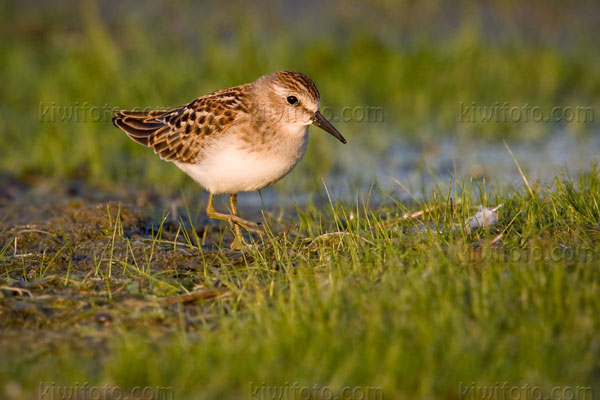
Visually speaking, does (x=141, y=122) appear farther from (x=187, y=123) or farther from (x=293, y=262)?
(x=293, y=262)

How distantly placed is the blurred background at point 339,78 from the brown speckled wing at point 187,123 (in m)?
1.48

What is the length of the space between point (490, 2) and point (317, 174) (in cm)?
766

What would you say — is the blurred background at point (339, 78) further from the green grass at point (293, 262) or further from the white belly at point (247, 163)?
the white belly at point (247, 163)

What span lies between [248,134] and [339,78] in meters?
5.80

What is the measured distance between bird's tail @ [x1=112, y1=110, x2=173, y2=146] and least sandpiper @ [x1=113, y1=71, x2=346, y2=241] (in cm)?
49

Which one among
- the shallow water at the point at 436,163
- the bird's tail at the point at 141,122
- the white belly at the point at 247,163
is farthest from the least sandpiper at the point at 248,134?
the shallow water at the point at 436,163

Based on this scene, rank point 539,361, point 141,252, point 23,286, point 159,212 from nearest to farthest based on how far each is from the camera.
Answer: point 539,361 < point 23,286 < point 141,252 < point 159,212

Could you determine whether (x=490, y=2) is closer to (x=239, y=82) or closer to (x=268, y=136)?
(x=239, y=82)

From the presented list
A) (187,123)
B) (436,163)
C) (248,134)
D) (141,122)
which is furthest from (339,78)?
(248,134)

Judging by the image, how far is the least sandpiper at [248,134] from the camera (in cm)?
649

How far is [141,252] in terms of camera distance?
6.36m

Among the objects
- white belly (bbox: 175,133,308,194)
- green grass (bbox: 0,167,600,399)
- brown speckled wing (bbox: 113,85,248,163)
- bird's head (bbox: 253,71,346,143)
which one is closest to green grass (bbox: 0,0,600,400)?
green grass (bbox: 0,167,600,399)

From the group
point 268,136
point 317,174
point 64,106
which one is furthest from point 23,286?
point 64,106

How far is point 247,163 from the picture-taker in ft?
21.2
